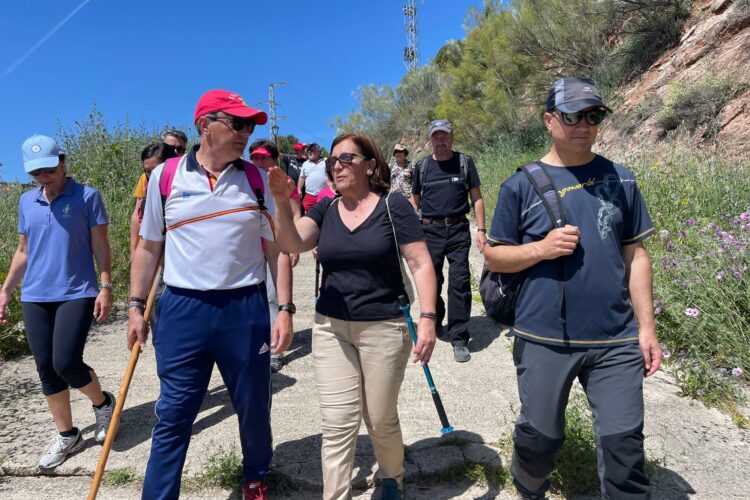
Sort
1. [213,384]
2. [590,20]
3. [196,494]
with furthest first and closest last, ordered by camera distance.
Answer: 1. [590,20]
2. [213,384]
3. [196,494]

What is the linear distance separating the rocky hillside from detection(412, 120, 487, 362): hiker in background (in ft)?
16.0

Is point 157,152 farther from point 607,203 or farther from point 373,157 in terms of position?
point 607,203

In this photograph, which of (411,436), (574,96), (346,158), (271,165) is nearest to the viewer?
(574,96)

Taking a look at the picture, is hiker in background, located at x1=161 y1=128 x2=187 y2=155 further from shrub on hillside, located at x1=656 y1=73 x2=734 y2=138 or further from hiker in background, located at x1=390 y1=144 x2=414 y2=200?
shrub on hillside, located at x1=656 y1=73 x2=734 y2=138

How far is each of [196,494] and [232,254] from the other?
1.43m

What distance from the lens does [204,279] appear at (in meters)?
2.35

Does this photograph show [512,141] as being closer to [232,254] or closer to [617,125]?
[617,125]

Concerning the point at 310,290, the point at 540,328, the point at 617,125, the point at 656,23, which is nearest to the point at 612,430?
the point at 540,328

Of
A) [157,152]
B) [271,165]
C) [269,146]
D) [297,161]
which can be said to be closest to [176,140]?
[157,152]

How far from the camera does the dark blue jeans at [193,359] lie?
7.63 feet

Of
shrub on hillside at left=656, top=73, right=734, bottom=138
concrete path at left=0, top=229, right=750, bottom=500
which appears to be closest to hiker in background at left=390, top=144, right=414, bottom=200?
shrub on hillside at left=656, top=73, right=734, bottom=138

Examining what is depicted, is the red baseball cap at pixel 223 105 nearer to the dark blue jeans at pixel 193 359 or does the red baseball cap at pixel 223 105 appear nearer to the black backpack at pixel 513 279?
the dark blue jeans at pixel 193 359

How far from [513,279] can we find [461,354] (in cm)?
243

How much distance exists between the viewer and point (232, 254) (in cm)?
238
